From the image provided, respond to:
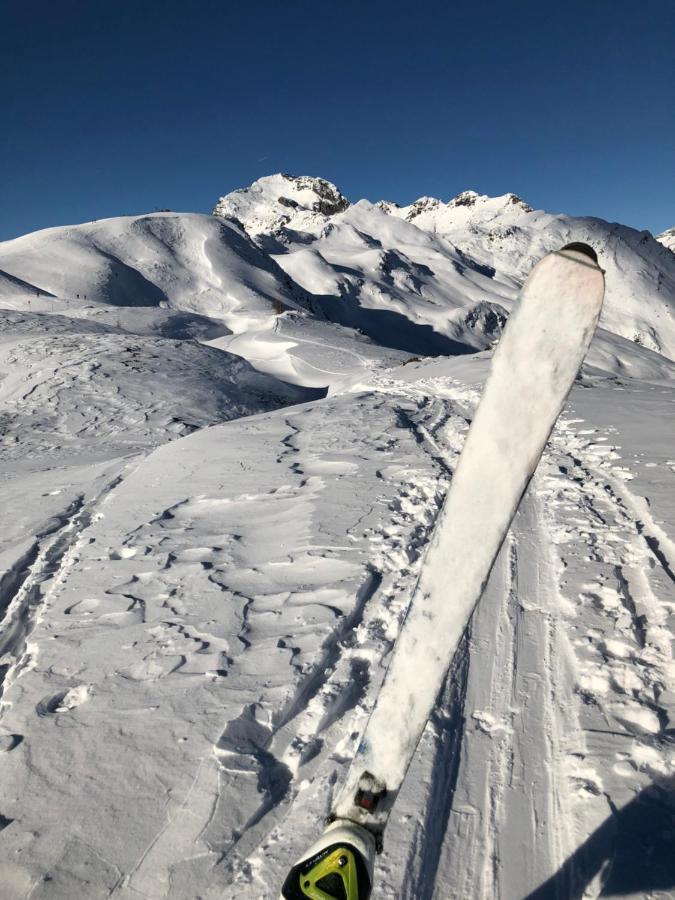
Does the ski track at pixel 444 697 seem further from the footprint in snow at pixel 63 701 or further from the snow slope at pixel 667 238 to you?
the snow slope at pixel 667 238

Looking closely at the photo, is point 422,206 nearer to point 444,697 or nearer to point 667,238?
point 667,238

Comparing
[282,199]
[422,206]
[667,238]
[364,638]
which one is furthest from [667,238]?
[364,638]

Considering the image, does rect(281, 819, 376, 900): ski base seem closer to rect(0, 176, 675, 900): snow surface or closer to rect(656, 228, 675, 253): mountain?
rect(0, 176, 675, 900): snow surface

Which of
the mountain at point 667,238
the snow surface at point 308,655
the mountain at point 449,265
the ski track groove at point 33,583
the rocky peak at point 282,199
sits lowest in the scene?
the ski track groove at point 33,583

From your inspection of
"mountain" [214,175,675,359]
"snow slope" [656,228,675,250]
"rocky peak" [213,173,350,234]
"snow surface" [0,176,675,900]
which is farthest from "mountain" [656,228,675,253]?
"snow surface" [0,176,675,900]

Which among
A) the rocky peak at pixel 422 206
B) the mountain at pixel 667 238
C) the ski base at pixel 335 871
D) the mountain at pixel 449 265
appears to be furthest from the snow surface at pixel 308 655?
the mountain at pixel 667 238

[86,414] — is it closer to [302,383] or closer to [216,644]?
[302,383]

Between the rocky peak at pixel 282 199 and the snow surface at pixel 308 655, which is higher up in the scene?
the rocky peak at pixel 282 199
